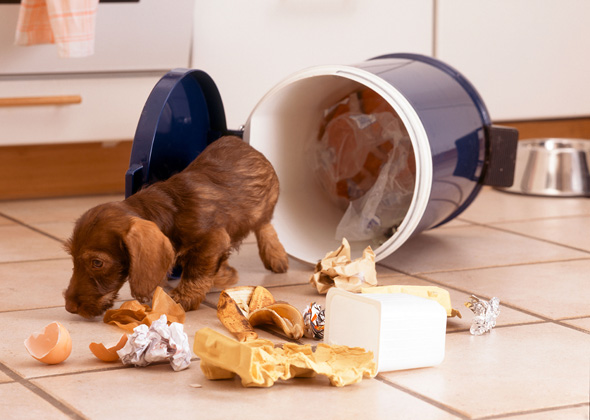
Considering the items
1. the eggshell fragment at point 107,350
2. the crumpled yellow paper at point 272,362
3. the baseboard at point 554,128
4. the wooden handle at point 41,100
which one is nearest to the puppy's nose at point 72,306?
the eggshell fragment at point 107,350

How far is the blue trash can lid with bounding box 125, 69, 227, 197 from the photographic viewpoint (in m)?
2.11

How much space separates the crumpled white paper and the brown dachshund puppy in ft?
0.70

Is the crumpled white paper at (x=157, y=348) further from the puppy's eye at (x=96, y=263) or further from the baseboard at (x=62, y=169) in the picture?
the baseboard at (x=62, y=169)

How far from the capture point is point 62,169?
322 centimetres

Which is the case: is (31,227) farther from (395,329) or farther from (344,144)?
(395,329)

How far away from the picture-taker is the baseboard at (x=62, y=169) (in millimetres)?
3143

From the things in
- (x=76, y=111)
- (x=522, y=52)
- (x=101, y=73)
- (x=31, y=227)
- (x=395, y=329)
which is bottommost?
(x=31, y=227)

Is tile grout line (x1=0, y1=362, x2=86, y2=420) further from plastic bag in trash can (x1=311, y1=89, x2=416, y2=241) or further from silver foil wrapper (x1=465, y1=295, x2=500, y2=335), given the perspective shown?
plastic bag in trash can (x1=311, y1=89, x2=416, y2=241)

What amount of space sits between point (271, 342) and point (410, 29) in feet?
6.69

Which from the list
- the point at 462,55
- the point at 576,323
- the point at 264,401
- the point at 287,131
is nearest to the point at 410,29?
the point at 462,55

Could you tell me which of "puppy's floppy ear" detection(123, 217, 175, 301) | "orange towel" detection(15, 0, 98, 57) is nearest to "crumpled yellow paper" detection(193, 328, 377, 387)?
"puppy's floppy ear" detection(123, 217, 175, 301)

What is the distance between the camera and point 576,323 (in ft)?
6.01

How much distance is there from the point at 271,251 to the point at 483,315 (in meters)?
0.70

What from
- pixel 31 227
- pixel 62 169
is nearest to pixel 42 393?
pixel 31 227
